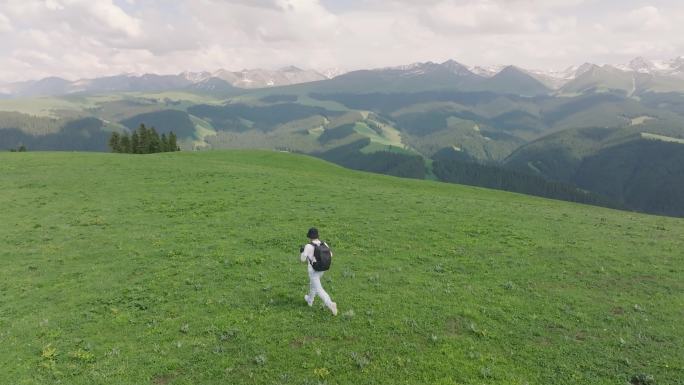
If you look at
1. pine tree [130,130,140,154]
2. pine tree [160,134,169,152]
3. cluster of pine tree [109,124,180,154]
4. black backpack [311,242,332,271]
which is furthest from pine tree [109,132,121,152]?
black backpack [311,242,332,271]

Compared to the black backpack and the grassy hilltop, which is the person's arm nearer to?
the black backpack

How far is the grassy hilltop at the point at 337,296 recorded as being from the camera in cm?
1534

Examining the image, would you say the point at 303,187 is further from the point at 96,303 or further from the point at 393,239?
the point at 96,303

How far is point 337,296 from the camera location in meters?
20.8

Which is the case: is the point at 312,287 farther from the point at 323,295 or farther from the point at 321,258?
the point at 321,258

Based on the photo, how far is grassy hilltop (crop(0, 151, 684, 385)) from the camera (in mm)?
15336

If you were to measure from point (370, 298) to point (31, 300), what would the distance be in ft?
59.2

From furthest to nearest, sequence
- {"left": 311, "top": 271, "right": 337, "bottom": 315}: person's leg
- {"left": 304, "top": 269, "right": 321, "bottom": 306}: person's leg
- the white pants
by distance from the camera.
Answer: {"left": 304, "top": 269, "right": 321, "bottom": 306}: person's leg
the white pants
{"left": 311, "top": 271, "right": 337, "bottom": 315}: person's leg

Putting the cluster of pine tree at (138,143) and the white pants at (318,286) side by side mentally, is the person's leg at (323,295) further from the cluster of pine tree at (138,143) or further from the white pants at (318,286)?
the cluster of pine tree at (138,143)

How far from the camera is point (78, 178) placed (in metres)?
53.0

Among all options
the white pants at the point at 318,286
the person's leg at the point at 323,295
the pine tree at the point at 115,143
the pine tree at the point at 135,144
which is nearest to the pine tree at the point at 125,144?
the pine tree at the point at 115,143

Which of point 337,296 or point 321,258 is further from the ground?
point 321,258

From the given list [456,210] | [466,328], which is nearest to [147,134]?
[456,210]

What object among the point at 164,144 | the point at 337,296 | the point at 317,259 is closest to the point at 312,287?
the point at 317,259
